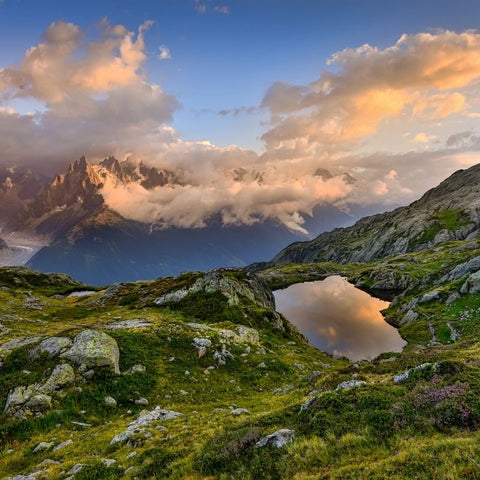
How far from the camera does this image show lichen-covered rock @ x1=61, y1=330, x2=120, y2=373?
27.3 metres

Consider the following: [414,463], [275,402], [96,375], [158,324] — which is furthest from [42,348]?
[414,463]

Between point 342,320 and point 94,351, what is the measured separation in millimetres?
100321

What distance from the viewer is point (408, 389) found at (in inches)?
604

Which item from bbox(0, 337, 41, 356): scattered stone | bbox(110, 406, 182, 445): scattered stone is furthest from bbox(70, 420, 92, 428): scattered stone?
bbox(0, 337, 41, 356): scattered stone

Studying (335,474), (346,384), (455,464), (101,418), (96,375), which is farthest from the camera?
(96,375)

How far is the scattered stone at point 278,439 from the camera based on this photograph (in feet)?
42.4

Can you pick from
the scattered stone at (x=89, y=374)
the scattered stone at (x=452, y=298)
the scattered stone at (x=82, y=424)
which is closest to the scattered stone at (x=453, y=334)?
the scattered stone at (x=452, y=298)

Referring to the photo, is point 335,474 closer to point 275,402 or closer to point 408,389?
point 408,389

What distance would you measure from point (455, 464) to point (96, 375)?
25.5 meters

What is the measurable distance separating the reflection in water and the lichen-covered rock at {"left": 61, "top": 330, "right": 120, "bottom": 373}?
64.7 meters

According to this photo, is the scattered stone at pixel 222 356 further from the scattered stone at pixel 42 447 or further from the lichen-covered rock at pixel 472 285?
the lichen-covered rock at pixel 472 285

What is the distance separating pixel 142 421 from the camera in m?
20.8

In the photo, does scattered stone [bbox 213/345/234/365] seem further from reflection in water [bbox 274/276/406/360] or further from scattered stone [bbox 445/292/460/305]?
scattered stone [bbox 445/292/460/305]

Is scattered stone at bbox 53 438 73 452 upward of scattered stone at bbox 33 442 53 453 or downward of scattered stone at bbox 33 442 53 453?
downward
